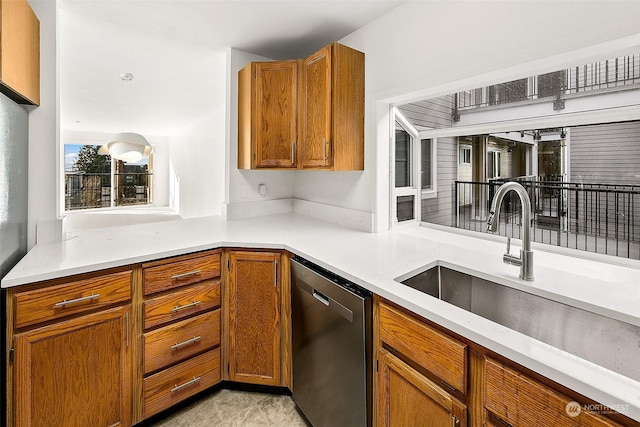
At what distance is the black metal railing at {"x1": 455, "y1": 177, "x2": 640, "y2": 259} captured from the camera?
54.6 inches

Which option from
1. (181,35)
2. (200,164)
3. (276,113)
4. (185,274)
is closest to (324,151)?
(276,113)

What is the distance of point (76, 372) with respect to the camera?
55.9 inches

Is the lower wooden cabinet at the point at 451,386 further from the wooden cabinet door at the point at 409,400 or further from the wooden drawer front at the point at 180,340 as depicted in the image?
the wooden drawer front at the point at 180,340

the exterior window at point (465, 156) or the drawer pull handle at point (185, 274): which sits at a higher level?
the exterior window at point (465, 156)

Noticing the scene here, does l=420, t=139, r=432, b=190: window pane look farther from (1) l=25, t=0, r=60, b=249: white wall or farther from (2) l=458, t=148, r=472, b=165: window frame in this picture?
(1) l=25, t=0, r=60, b=249: white wall

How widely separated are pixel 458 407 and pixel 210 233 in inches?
65.7

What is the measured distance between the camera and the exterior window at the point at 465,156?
6.56 feet

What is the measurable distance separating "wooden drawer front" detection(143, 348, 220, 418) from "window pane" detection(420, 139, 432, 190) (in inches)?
69.5

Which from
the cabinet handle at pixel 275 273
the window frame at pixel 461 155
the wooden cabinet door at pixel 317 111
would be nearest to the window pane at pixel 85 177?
the wooden cabinet door at pixel 317 111

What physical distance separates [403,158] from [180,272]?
1636mm

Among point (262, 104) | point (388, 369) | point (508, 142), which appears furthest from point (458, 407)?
point (262, 104)

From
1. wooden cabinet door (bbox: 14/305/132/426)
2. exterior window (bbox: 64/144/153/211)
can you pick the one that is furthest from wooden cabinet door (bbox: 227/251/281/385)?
exterior window (bbox: 64/144/153/211)

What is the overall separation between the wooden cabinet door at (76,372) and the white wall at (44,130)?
0.72 m

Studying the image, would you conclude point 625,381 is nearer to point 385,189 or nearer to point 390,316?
point 390,316
